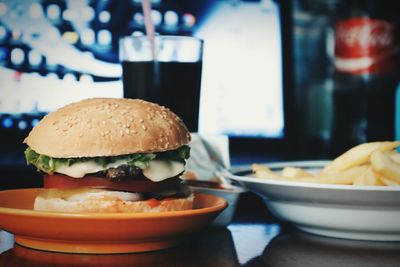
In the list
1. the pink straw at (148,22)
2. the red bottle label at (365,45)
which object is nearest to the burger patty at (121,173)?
the pink straw at (148,22)

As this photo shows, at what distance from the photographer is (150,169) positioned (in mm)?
1091

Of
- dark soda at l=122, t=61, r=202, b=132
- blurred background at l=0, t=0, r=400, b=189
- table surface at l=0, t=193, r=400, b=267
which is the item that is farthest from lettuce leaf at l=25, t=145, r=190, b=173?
blurred background at l=0, t=0, r=400, b=189

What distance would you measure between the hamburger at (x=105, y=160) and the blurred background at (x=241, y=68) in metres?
0.93

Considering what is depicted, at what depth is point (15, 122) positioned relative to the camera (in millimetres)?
2066

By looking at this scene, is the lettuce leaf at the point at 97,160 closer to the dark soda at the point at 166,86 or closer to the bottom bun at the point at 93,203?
the bottom bun at the point at 93,203

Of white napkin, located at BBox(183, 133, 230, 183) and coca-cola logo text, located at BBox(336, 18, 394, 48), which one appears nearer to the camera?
white napkin, located at BBox(183, 133, 230, 183)

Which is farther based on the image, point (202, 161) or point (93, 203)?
point (202, 161)

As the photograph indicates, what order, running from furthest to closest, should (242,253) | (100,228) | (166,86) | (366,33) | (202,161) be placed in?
1. (366,33)
2. (166,86)
3. (202,161)
4. (242,253)
5. (100,228)

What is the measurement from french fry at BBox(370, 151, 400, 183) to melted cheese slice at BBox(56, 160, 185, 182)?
0.31 meters

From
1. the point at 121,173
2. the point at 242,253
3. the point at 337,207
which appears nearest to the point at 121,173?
the point at 121,173

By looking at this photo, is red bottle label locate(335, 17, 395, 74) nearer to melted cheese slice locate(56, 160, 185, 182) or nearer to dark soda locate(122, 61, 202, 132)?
dark soda locate(122, 61, 202, 132)

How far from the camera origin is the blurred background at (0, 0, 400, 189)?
2109mm

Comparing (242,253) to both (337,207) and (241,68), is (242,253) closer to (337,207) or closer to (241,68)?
(337,207)

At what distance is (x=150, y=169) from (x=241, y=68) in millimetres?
1282
